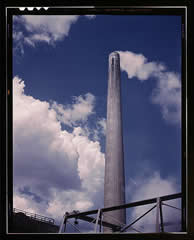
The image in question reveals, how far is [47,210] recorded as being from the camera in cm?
228

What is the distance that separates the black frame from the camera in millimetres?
1660

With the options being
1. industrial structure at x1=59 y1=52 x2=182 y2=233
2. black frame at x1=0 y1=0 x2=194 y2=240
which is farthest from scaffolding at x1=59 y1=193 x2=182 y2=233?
black frame at x1=0 y1=0 x2=194 y2=240

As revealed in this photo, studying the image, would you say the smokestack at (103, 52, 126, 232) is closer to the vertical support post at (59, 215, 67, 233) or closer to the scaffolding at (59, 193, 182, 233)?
the scaffolding at (59, 193, 182, 233)
